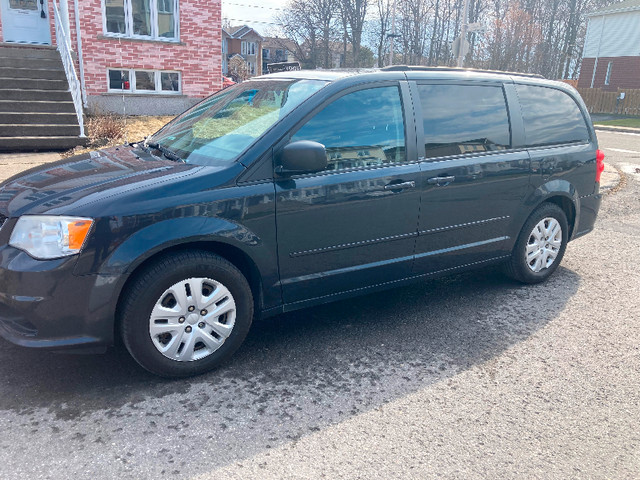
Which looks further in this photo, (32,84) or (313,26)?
(313,26)

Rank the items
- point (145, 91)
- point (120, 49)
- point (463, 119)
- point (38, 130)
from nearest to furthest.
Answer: point (463, 119) → point (38, 130) → point (120, 49) → point (145, 91)

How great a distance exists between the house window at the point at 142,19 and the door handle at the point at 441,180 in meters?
11.9

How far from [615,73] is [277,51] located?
45508 mm

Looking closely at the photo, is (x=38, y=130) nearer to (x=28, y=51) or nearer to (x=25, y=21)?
(x=28, y=51)

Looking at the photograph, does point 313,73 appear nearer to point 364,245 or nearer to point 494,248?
point 364,245

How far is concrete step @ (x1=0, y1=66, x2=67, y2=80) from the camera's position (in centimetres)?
1109

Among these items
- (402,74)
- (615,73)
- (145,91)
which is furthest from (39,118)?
(615,73)

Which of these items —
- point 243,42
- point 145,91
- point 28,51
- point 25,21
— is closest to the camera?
point 28,51

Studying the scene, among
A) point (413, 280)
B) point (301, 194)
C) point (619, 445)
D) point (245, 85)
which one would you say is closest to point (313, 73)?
point (245, 85)

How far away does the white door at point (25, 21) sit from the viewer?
12422mm

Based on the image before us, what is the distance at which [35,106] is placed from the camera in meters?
10.4

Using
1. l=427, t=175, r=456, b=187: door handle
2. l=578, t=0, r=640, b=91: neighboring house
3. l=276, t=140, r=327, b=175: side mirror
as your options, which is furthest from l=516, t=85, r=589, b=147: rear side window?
l=578, t=0, r=640, b=91: neighboring house

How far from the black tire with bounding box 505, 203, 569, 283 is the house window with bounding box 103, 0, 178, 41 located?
12.0m

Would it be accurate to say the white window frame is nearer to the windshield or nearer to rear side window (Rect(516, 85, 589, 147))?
the windshield
